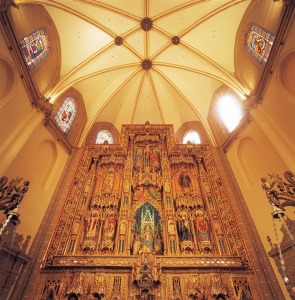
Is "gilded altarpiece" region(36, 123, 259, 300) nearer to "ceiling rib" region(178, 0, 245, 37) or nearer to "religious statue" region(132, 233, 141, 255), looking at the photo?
"religious statue" region(132, 233, 141, 255)

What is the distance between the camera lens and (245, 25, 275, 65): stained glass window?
9.55m

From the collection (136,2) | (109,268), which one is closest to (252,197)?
(109,268)

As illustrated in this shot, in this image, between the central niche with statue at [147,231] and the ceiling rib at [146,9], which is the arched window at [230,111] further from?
the ceiling rib at [146,9]

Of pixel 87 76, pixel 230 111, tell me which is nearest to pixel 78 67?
pixel 87 76

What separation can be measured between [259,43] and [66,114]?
38.0ft

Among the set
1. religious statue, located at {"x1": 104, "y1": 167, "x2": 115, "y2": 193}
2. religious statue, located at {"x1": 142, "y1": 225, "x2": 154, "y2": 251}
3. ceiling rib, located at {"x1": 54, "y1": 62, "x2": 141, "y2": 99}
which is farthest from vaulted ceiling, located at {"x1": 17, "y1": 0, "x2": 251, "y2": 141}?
religious statue, located at {"x1": 142, "y1": 225, "x2": 154, "y2": 251}

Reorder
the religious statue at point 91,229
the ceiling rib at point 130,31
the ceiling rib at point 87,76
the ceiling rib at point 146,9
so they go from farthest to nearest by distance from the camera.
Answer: the ceiling rib at point 130,31 → the ceiling rib at point 146,9 → the ceiling rib at point 87,76 → the religious statue at point 91,229

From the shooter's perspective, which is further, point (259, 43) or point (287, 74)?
point (259, 43)

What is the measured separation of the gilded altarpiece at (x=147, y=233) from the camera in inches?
300

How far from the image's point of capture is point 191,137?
52.1ft

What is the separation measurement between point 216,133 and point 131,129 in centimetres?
591

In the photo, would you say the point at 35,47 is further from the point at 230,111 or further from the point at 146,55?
the point at 230,111

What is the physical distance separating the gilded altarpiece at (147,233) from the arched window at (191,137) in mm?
1801

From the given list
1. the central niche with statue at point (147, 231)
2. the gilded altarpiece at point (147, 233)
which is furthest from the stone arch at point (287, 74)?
the central niche with statue at point (147, 231)
